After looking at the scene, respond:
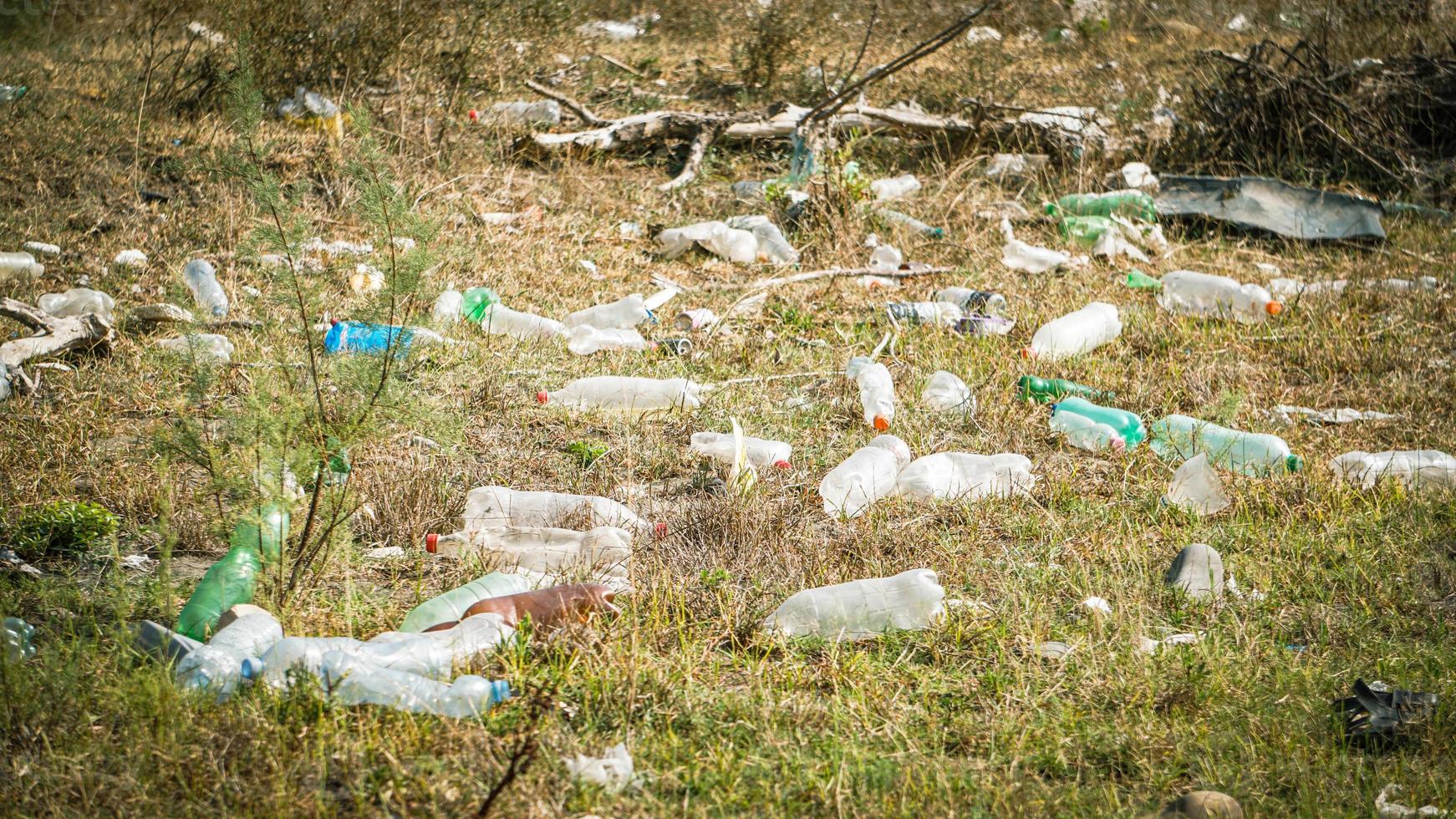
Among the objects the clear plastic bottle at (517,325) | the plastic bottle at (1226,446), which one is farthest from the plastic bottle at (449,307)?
the plastic bottle at (1226,446)

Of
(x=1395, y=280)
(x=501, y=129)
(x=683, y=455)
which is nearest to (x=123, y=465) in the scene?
(x=683, y=455)

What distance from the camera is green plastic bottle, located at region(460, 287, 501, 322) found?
4.50m

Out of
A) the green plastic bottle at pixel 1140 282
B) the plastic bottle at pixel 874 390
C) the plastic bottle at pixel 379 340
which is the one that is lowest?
the green plastic bottle at pixel 1140 282

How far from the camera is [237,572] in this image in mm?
2328

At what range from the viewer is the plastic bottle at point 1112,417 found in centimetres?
363

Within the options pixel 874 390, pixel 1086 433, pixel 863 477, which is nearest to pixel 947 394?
pixel 874 390

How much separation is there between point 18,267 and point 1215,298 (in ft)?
17.7

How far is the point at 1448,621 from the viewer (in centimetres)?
255

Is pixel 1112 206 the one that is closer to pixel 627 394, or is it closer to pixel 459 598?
pixel 627 394

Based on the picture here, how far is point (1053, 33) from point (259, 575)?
10.0 metres

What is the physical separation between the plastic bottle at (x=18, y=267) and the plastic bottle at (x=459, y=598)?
3.18m

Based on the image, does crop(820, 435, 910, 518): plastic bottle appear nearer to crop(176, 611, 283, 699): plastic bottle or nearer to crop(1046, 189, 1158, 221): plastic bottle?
crop(176, 611, 283, 699): plastic bottle

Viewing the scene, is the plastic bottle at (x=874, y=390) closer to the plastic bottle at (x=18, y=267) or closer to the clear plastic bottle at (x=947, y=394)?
the clear plastic bottle at (x=947, y=394)

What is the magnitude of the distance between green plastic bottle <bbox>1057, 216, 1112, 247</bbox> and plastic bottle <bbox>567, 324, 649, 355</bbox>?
283 cm
